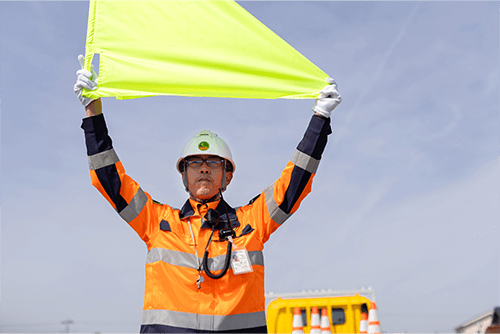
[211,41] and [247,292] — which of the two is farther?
[211,41]

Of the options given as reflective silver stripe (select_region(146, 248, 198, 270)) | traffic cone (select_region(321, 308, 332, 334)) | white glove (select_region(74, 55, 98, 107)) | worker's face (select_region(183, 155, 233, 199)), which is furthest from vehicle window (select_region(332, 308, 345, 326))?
white glove (select_region(74, 55, 98, 107))

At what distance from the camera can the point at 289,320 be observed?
7.44 m

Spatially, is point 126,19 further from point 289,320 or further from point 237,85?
point 289,320

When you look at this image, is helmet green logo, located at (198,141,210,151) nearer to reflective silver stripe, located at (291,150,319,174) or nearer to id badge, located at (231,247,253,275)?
reflective silver stripe, located at (291,150,319,174)

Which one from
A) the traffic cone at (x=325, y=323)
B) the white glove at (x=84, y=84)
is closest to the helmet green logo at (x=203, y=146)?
the white glove at (x=84, y=84)

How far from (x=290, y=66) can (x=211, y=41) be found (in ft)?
2.40

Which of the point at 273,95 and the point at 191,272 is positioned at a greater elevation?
the point at 273,95

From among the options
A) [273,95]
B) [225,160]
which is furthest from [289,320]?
[273,95]

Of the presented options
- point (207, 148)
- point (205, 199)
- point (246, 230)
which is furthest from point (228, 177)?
point (246, 230)

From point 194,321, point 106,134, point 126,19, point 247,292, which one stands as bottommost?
point 194,321

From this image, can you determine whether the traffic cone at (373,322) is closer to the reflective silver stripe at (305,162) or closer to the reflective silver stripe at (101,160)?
the reflective silver stripe at (305,162)

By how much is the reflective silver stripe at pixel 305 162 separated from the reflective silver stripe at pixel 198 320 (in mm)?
1296

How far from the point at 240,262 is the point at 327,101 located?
1.54 meters

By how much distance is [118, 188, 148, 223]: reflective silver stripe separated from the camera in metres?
3.79
